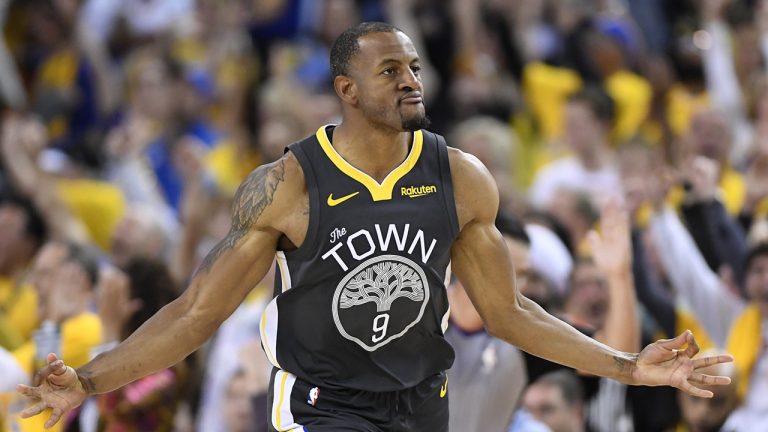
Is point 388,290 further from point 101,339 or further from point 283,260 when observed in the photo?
point 101,339

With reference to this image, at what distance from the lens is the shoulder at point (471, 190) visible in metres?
4.73

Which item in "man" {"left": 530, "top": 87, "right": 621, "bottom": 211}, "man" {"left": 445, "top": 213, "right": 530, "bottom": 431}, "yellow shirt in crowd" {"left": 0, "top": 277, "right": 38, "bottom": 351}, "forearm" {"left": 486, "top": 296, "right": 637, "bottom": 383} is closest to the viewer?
"forearm" {"left": 486, "top": 296, "right": 637, "bottom": 383}

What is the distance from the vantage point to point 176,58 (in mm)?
11984

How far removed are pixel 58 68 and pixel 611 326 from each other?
7364mm

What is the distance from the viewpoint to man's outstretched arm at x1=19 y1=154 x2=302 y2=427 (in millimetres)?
4578

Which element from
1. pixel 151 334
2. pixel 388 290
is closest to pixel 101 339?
pixel 151 334

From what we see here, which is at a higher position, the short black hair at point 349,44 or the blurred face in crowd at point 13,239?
the short black hair at point 349,44

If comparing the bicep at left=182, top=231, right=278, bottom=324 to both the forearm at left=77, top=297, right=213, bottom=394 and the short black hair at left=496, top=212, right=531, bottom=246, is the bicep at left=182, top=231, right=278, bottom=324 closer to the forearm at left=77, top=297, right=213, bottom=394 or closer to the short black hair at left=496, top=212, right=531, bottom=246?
the forearm at left=77, top=297, right=213, bottom=394

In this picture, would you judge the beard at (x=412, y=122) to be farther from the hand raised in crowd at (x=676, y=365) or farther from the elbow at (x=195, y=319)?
the hand raised in crowd at (x=676, y=365)

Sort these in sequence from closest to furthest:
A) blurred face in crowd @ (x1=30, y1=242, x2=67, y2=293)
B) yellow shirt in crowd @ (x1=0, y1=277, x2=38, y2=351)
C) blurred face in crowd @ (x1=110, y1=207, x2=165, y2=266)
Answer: blurred face in crowd @ (x1=30, y1=242, x2=67, y2=293) < yellow shirt in crowd @ (x1=0, y1=277, x2=38, y2=351) < blurred face in crowd @ (x1=110, y1=207, x2=165, y2=266)

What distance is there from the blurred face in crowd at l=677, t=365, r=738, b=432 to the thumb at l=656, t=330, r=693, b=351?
7.50 ft

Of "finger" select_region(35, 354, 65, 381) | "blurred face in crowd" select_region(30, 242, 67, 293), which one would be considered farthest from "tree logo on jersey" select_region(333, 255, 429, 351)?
"blurred face in crowd" select_region(30, 242, 67, 293)

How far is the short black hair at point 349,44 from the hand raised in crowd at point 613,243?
2.09 m

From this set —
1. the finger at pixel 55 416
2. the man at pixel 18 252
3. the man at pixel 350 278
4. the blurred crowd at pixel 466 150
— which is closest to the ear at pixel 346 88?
the man at pixel 350 278
